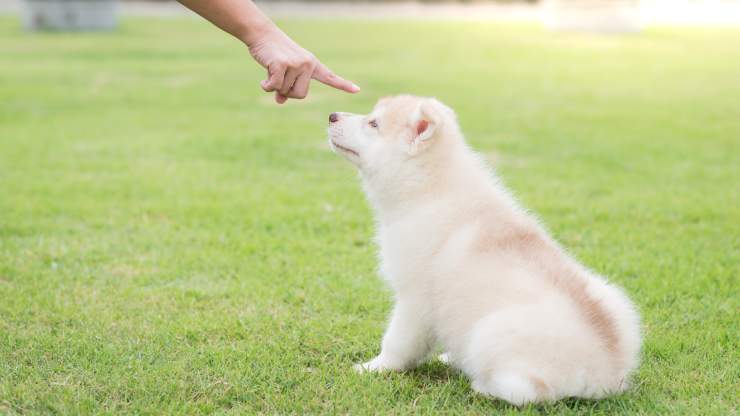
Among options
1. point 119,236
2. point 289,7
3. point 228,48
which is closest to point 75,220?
point 119,236

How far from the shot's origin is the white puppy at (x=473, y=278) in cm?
296

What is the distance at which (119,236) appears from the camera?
17.6ft

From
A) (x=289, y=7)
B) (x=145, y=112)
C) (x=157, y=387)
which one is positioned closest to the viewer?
(x=157, y=387)

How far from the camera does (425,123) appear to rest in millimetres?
3330

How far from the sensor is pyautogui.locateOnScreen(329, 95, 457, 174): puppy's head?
3336 millimetres

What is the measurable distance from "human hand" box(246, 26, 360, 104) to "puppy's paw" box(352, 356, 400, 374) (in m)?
1.13

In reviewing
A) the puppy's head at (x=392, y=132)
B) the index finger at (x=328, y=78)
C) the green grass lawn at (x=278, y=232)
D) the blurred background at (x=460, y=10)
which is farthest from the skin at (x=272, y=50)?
the blurred background at (x=460, y=10)

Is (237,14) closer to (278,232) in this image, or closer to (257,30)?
(257,30)

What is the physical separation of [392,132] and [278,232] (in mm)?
2146

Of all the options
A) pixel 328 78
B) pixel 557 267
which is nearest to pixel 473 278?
pixel 557 267

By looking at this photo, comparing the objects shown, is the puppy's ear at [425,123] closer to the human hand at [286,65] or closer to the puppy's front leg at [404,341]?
the human hand at [286,65]

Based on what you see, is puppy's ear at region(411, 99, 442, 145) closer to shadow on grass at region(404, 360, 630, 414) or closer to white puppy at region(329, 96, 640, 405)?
white puppy at region(329, 96, 640, 405)

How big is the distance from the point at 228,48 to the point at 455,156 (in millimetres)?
13828

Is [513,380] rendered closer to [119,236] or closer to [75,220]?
[119,236]
